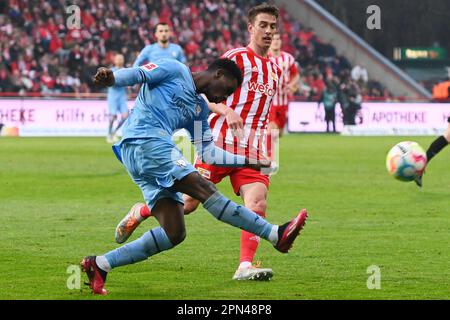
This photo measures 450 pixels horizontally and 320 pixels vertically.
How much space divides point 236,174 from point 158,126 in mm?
1507

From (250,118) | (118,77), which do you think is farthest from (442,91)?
(118,77)

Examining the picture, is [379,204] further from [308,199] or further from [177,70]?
[177,70]

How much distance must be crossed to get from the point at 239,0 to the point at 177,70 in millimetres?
33771

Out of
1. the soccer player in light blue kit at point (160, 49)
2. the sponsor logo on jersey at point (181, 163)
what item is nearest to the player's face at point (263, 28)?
the sponsor logo on jersey at point (181, 163)

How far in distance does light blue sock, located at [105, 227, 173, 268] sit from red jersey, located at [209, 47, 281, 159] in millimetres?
1776

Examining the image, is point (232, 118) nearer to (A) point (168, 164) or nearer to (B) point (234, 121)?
(B) point (234, 121)

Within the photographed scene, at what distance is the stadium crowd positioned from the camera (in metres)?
32.3

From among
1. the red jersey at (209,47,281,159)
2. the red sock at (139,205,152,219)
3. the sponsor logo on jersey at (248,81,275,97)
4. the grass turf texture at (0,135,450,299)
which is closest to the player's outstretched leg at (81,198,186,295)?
the grass turf texture at (0,135,450,299)

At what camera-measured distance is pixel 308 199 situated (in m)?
13.9

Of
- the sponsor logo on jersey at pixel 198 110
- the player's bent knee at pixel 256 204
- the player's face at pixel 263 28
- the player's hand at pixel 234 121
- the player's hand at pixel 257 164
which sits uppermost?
the player's face at pixel 263 28

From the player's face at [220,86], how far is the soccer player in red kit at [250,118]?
1.16 meters

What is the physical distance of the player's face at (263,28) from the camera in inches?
340

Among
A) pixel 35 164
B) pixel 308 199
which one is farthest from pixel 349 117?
pixel 308 199

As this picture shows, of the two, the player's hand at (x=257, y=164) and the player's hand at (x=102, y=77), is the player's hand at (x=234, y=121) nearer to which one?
the player's hand at (x=257, y=164)
